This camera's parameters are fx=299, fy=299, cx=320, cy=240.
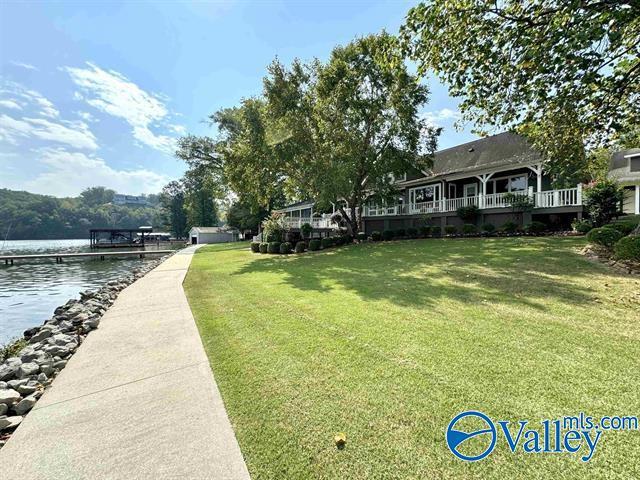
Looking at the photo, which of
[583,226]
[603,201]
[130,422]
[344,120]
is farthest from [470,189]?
[130,422]

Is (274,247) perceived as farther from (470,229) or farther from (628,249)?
(628,249)

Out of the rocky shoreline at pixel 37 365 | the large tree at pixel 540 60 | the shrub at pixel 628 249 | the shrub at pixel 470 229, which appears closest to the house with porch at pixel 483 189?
the shrub at pixel 470 229

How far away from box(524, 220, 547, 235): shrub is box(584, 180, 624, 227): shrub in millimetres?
1808

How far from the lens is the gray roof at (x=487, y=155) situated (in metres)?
16.5

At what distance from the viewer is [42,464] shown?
2213 millimetres

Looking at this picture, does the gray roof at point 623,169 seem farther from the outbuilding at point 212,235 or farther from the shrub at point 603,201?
the outbuilding at point 212,235

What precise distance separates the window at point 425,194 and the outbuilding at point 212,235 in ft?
103

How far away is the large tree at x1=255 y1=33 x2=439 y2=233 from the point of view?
16.6 metres

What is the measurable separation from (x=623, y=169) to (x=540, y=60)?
22.3 m

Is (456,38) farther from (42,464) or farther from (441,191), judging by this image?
(441,191)

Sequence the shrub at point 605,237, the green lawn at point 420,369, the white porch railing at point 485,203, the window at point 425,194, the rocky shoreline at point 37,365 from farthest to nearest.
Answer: the window at point 425,194
the white porch railing at point 485,203
the shrub at point 605,237
the rocky shoreline at point 37,365
the green lawn at point 420,369

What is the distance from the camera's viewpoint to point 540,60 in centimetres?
670

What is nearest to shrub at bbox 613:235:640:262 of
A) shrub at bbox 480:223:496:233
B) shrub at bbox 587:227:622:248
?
shrub at bbox 587:227:622:248

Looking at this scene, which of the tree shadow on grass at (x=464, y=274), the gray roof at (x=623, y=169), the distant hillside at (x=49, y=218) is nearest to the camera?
the tree shadow on grass at (x=464, y=274)
